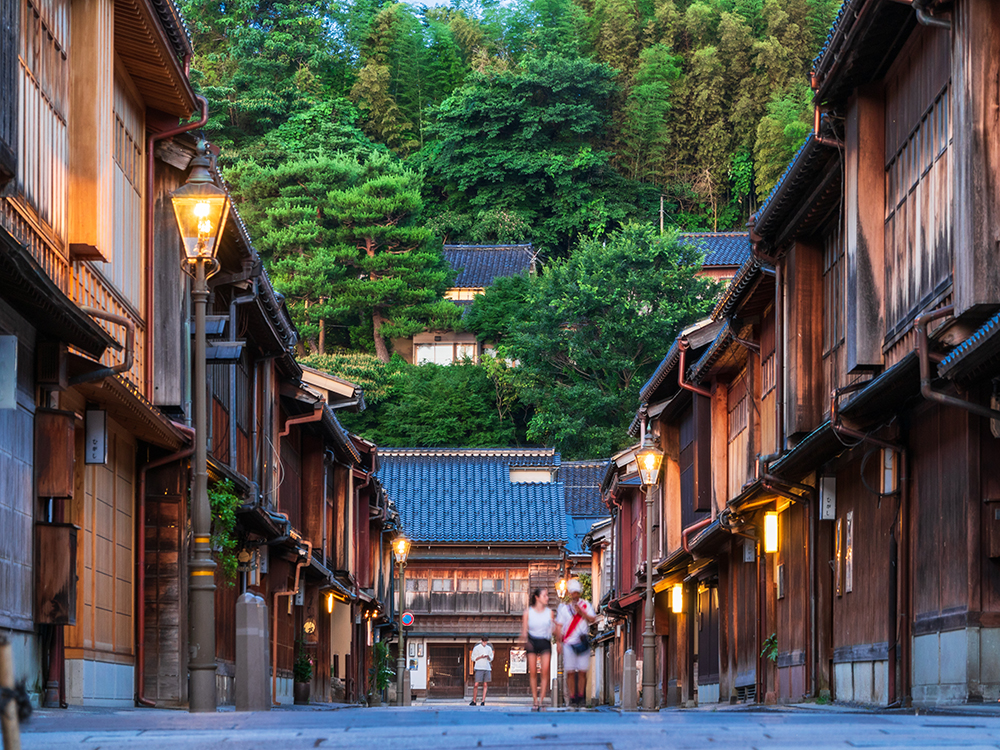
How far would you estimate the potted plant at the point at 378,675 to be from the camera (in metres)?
44.7

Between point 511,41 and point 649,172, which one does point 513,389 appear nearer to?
point 649,172

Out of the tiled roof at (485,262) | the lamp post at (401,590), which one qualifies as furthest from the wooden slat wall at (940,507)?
the tiled roof at (485,262)

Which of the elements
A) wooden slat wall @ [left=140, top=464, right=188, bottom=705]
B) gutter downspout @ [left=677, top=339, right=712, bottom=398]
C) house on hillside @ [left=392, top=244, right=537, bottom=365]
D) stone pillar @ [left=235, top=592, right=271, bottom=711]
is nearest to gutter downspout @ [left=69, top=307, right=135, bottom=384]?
stone pillar @ [left=235, top=592, right=271, bottom=711]

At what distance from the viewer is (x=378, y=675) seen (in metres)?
46.4

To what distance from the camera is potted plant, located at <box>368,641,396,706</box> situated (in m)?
44.7

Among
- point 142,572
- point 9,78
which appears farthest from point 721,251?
point 9,78

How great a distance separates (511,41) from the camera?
3767 inches

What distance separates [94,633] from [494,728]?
8.30 metres

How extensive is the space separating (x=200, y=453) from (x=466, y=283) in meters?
57.3

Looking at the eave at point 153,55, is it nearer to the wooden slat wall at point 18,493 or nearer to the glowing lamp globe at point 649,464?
the wooden slat wall at point 18,493

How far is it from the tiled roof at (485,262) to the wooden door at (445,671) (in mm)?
20500

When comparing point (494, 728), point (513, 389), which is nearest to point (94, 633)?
→ point (494, 728)

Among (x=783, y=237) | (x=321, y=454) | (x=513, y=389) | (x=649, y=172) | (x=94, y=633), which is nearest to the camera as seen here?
(x=94, y=633)

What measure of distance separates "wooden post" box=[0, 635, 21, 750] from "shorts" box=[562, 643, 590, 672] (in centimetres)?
1515
